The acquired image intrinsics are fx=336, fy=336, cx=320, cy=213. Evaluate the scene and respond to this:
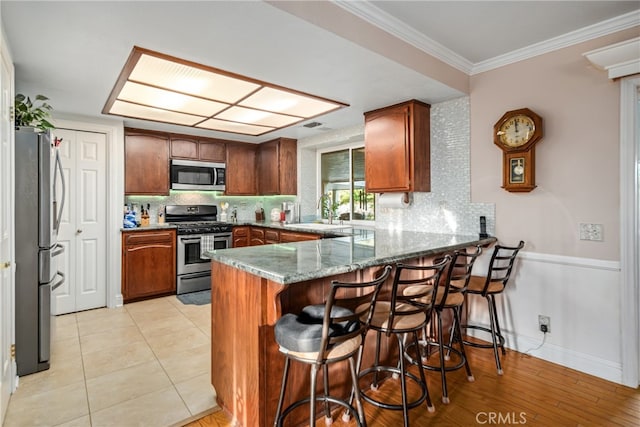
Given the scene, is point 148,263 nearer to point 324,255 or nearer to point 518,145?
point 324,255

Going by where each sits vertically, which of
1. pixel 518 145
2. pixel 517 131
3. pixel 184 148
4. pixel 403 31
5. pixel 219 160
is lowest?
pixel 518 145

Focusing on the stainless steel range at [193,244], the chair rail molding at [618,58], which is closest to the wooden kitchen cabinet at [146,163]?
the stainless steel range at [193,244]

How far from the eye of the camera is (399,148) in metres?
3.21

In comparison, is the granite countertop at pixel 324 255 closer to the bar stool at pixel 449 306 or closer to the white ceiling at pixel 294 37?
the bar stool at pixel 449 306

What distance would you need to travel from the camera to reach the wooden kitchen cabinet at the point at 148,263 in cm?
404

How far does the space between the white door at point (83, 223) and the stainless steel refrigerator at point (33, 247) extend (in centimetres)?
150

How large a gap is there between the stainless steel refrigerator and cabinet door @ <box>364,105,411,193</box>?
8.81 feet

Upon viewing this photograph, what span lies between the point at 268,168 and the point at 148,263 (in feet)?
7.09

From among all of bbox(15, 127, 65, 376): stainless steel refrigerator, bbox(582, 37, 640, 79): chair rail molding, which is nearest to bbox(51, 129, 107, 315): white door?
bbox(15, 127, 65, 376): stainless steel refrigerator

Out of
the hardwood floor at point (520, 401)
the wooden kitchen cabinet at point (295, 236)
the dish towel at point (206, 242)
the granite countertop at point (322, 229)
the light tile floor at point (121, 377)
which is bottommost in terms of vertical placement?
the hardwood floor at point (520, 401)

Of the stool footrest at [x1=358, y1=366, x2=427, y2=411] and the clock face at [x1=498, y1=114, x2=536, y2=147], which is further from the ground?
the clock face at [x1=498, y1=114, x2=536, y2=147]

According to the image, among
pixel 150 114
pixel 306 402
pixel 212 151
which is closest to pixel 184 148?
pixel 212 151

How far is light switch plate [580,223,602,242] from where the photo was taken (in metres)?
2.35

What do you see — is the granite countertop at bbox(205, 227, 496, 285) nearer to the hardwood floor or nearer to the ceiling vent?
the hardwood floor
